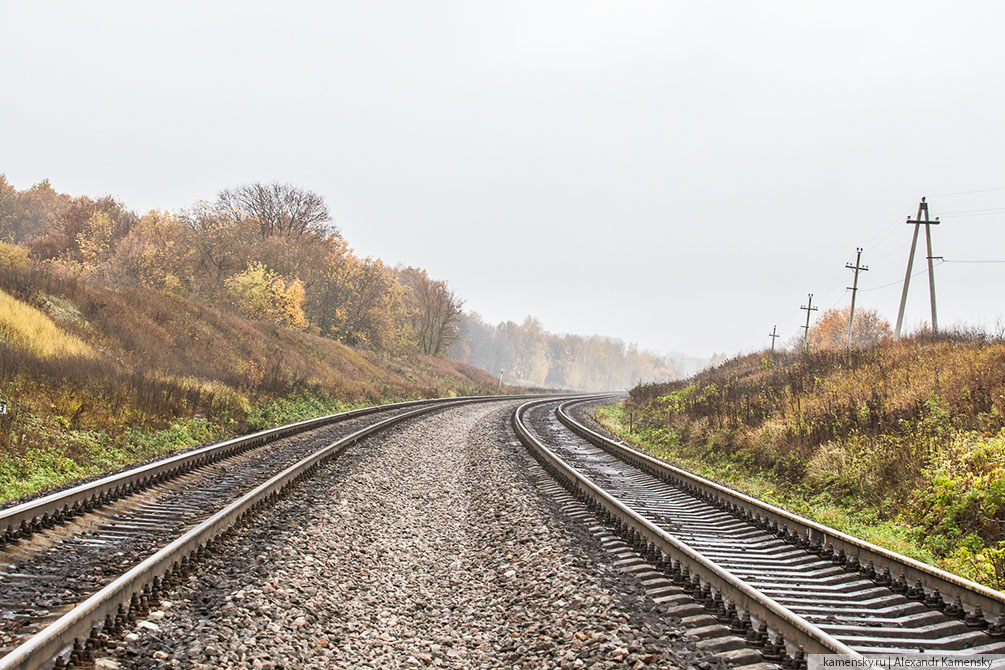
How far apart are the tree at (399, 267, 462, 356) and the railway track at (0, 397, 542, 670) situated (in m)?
55.9

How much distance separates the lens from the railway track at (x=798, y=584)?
13.2 ft

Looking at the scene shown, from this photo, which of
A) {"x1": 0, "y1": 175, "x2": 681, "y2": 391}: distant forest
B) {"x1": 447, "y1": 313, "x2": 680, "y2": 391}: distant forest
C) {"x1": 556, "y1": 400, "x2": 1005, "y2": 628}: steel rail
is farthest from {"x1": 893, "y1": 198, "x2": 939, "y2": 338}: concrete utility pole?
{"x1": 447, "y1": 313, "x2": 680, "y2": 391}: distant forest

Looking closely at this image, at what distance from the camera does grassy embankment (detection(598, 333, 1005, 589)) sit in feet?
22.9

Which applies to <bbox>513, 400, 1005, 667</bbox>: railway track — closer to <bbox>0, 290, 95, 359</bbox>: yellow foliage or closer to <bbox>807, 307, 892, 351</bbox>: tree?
<bbox>0, 290, 95, 359</bbox>: yellow foliage

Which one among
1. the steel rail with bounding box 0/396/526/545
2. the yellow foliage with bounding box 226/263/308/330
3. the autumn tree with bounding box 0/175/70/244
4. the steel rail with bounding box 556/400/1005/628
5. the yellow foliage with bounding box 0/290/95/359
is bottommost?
the steel rail with bounding box 0/396/526/545

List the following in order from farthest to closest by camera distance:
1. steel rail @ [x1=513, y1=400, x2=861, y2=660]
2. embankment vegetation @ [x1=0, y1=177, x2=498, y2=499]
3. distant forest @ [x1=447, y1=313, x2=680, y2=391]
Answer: distant forest @ [x1=447, y1=313, x2=680, y2=391], embankment vegetation @ [x1=0, y1=177, x2=498, y2=499], steel rail @ [x1=513, y1=400, x2=861, y2=660]

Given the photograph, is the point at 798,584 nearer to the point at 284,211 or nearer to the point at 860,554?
the point at 860,554

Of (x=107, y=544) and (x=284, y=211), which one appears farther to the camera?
(x=284, y=211)

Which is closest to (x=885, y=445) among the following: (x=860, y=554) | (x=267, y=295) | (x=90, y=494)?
(x=860, y=554)

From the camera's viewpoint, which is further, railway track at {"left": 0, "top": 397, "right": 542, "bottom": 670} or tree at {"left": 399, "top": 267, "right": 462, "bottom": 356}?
tree at {"left": 399, "top": 267, "right": 462, "bottom": 356}

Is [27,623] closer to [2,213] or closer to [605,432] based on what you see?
[605,432]

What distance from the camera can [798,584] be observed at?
5363 mm

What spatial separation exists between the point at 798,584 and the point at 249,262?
4023 cm

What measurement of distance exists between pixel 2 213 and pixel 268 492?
7670cm
